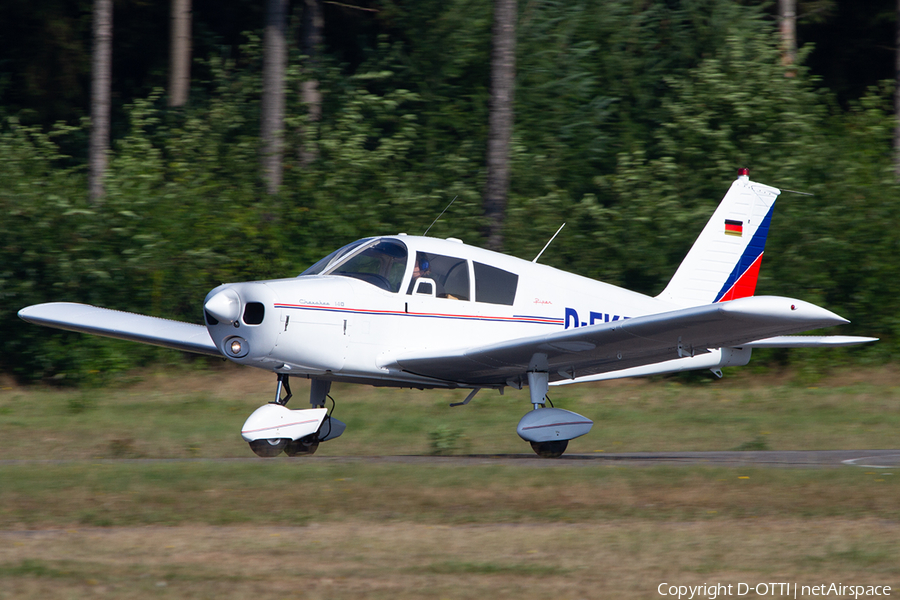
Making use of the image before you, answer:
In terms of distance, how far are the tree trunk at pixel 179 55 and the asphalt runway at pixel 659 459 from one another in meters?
14.0

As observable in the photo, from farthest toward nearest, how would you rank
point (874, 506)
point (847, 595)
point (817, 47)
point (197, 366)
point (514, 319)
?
point (817, 47), point (197, 366), point (514, 319), point (874, 506), point (847, 595)

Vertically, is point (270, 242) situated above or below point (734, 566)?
below

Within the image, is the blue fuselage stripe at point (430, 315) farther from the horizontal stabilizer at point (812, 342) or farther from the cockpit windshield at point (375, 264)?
the horizontal stabilizer at point (812, 342)

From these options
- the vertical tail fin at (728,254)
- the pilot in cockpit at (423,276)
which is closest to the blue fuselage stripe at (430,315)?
the pilot in cockpit at (423,276)

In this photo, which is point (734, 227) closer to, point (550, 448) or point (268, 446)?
point (550, 448)

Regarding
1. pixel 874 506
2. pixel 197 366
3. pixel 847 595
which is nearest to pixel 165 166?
pixel 197 366

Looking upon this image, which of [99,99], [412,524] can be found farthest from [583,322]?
[99,99]

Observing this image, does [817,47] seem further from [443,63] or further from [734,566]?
[734,566]

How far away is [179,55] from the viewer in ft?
70.7

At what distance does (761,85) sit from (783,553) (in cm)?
1558

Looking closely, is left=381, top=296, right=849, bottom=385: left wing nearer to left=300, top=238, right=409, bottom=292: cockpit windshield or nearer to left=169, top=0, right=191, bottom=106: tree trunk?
left=300, top=238, right=409, bottom=292: cockpit windshield

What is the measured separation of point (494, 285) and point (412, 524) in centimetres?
407

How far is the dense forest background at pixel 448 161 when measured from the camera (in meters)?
16.0

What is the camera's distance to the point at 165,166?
18.9 meters
